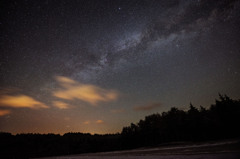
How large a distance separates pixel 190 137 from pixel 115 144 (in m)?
27.5

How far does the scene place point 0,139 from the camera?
11700 centimetres

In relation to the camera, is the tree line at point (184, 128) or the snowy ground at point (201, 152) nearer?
the snowy ground at point (201, 152)

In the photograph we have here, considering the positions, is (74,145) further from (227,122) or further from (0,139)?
(0,139)

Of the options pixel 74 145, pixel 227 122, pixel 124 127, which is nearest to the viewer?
pixel 227 122

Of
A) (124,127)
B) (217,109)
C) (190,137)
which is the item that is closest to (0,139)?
(124,127)

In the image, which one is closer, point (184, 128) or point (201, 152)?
point (201, 152)

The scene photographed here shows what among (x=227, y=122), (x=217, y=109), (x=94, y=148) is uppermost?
(x=217, y=109)

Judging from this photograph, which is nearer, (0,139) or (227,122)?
(227,122)

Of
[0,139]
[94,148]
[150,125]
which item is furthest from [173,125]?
[0,139]

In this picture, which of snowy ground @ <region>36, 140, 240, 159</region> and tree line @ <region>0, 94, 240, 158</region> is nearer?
snowy ground @ <region>36, 140, 240, 159</region>

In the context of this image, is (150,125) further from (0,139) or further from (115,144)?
(0,139)

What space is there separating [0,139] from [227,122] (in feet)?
499

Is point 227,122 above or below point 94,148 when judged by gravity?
above

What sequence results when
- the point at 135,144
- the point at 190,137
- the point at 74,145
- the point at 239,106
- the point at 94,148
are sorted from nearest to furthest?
the point at 239,106
the point at 190,137
the point at 135,144
the point at 94,148
the point at 74,145
